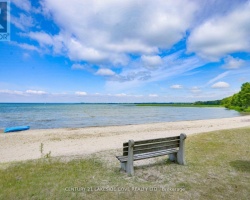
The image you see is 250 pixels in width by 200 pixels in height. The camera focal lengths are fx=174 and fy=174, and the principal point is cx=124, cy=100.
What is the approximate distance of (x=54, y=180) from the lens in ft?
14.5

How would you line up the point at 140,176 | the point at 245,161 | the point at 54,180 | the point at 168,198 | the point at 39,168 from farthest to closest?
the point at 245,161 → the point at 39,168 → the point at 140,176 → the point at 54,180 → the point at 168,198

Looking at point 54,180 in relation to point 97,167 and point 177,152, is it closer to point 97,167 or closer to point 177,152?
point 97,167

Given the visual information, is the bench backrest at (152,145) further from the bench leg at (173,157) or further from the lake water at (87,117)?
the lake water at (87,117)

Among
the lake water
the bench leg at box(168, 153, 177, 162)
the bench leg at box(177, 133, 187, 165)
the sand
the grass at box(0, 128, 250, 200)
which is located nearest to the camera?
the grass at box(0, 128, 250, 200)

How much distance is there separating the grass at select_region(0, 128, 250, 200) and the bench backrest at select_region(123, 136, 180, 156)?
2.06 feet

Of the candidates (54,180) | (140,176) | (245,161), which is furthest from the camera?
(245,161)

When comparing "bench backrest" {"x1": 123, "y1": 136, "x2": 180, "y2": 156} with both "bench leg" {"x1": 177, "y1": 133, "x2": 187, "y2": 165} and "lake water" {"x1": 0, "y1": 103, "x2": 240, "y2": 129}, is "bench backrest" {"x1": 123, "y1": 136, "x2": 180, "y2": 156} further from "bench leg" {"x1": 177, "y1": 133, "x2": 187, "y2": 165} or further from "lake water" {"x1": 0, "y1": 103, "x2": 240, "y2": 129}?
"lake water" {"x1": 0, "y1": 103, "x2": 240, "y2": 129}

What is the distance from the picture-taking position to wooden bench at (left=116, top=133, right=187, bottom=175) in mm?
4770

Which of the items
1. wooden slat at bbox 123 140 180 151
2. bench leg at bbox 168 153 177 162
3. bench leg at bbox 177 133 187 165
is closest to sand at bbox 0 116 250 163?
bench leg at bbox 168 153 177 162

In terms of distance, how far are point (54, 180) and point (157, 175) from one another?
2720 mm

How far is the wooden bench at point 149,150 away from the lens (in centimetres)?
477

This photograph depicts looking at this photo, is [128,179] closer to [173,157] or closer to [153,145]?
[153,145]

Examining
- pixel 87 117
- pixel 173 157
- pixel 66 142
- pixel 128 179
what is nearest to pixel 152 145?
pixel 128 179

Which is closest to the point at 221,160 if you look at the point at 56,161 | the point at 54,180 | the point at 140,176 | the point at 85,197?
the point at 140,176
